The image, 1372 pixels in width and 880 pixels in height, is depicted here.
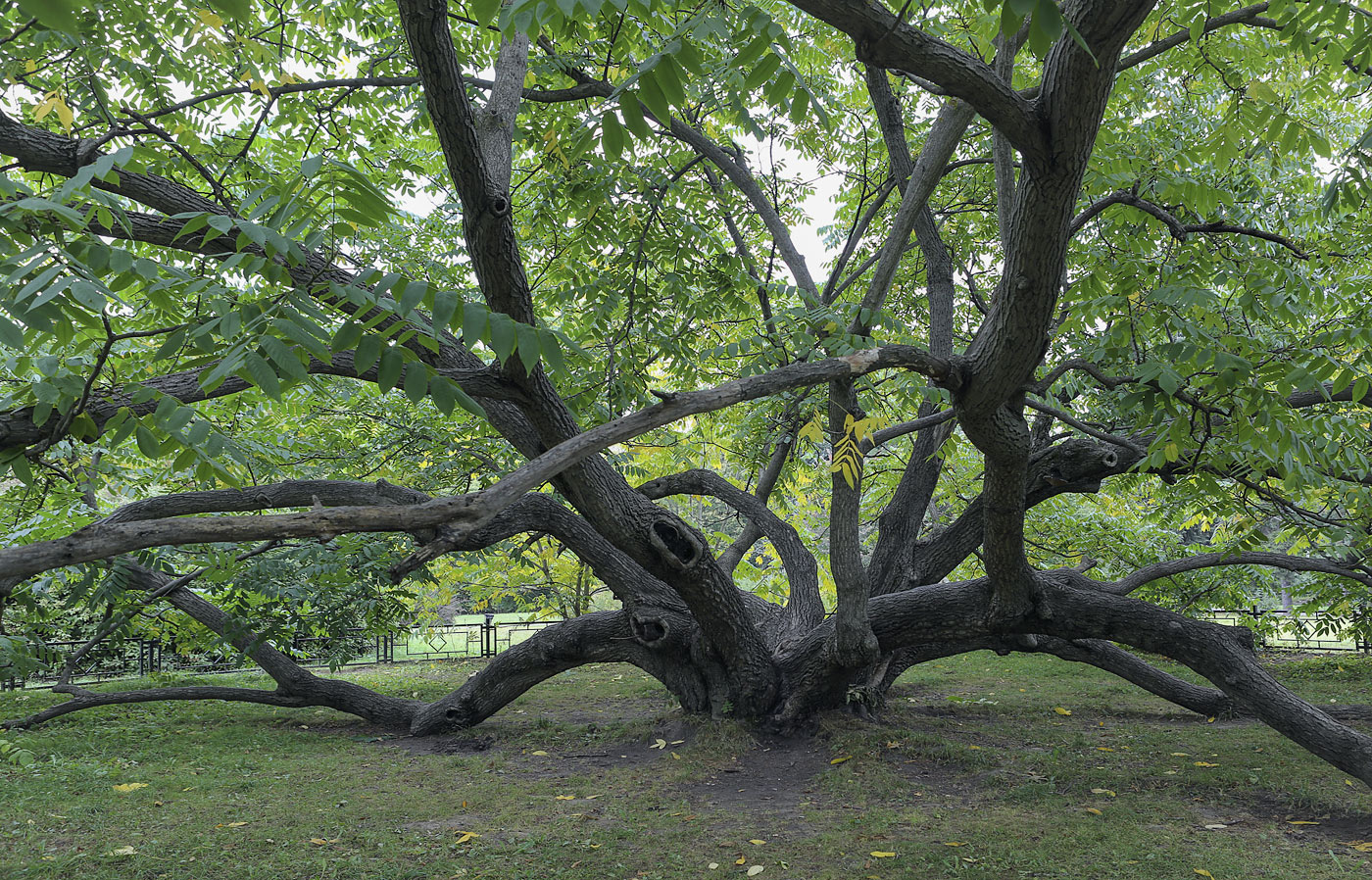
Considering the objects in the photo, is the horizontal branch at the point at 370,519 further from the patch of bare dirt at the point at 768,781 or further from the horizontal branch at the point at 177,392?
the patch of bare dirt at the point at 768,781

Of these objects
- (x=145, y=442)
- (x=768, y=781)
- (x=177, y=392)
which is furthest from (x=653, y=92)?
(x=768, y=781)

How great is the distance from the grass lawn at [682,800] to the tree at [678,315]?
541 millimetres

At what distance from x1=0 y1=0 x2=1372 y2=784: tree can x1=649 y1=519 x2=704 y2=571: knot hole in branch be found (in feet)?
0.16

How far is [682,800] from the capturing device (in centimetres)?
591

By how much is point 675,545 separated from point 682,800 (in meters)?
1.84

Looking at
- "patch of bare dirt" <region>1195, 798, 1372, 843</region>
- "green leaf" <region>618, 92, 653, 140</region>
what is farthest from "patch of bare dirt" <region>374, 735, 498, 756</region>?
"green leaf" <region>618, 92, 653, 140</region>

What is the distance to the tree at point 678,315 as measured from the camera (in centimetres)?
255

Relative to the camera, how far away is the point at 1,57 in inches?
174

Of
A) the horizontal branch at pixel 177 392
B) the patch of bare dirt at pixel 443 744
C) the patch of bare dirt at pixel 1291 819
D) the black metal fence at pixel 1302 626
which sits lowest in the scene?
the patch of bare dirt at pixel 1291 819

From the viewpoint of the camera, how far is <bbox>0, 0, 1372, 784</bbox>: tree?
2.55 meters

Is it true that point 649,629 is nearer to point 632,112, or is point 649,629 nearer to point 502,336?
point 502,336

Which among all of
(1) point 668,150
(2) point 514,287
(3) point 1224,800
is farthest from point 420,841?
(1) point 668,150

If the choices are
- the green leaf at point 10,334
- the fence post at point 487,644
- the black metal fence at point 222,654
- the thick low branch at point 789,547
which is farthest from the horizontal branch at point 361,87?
the fence post at point 487,644

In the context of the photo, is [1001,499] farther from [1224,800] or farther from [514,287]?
[514,287]
